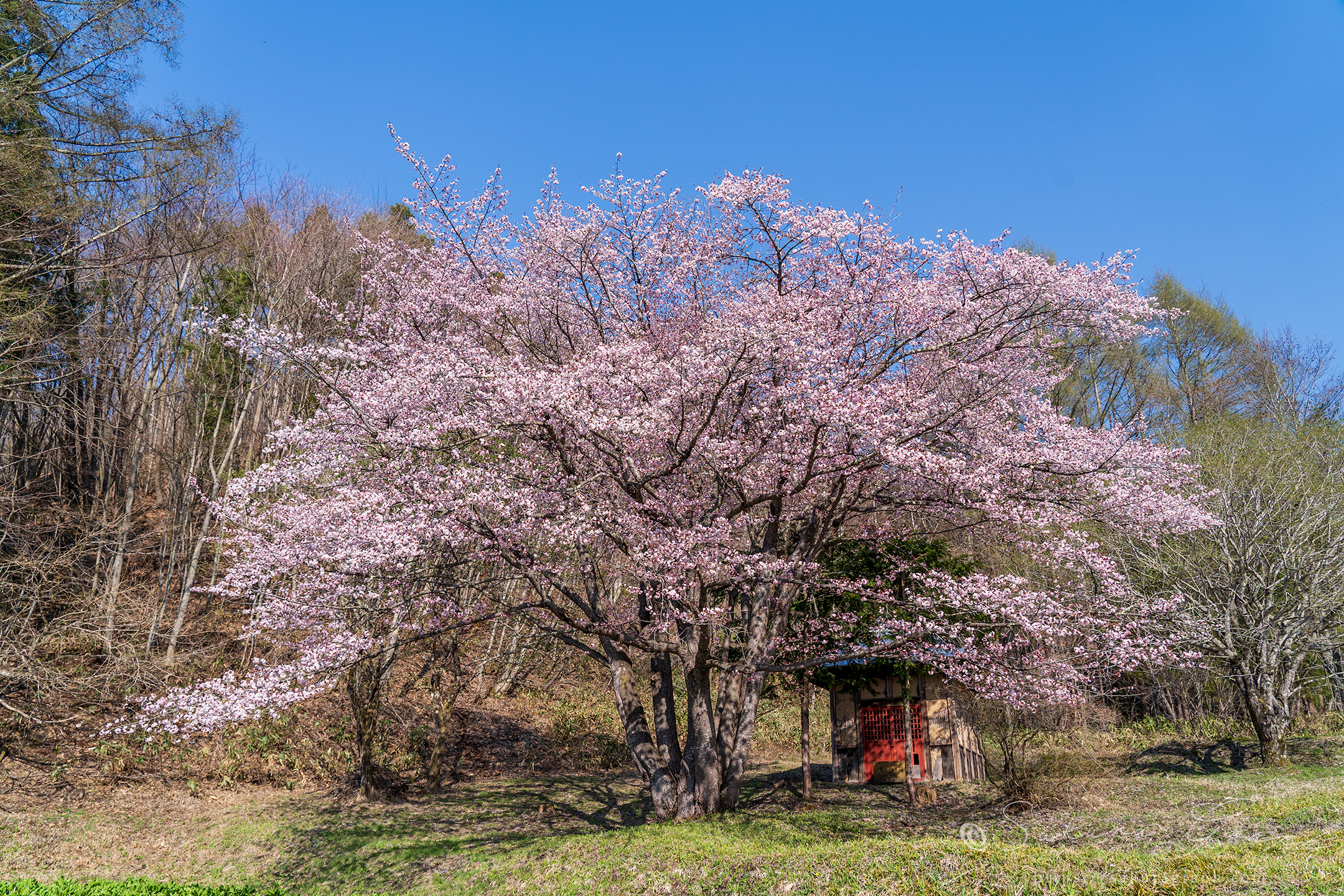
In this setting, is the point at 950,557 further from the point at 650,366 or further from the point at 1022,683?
the point at 650,366

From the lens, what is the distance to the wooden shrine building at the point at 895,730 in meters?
13.5

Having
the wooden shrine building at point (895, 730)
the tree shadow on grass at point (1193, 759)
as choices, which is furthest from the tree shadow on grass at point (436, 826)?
the tree shadow on grass at point (1193, 759)

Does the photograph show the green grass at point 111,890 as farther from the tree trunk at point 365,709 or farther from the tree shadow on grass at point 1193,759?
the tree shadow on grass at point 1193,759

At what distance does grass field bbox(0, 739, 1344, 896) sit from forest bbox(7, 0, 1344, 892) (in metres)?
0.61

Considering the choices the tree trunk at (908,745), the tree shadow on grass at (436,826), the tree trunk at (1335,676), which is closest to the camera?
the tree shadow on grass at (436,826)

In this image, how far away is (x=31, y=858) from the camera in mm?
9359

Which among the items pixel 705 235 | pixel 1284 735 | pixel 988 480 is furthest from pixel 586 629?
pixel 1284 735

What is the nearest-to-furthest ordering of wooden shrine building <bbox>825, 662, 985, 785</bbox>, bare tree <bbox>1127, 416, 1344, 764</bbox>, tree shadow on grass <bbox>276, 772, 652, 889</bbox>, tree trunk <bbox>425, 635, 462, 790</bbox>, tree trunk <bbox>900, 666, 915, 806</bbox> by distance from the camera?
tree shadow on grass <bbox>276, 772, 652, 889</bbox> < tree trunk <bbox>900, 666, 915, 806</bbox> < tree trunk <bbox>425, 635, 462, 790</bbox> < bare tree <bbox>1127, 416, 1344, 764</bbox> < wooden shrine building <bbox>825, 662, 985, 785</bbox>

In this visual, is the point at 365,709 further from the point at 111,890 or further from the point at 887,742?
the point at 887,742

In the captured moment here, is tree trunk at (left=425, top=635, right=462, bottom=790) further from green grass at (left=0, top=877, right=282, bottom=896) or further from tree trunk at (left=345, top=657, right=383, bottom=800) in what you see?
green grass at (left=0, top=877, right=282, bottom=896)

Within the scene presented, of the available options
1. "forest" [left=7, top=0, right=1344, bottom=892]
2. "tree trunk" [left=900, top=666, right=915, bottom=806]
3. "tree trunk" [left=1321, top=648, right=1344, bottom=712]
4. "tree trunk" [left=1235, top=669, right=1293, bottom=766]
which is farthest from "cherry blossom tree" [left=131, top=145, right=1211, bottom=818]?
"tree trunk" [left=1321, top=648, right=1344, bottom=712]

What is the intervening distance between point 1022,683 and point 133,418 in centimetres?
1640

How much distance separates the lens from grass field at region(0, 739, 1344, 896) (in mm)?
4918

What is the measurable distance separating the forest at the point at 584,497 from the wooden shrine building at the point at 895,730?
0.62 meters
